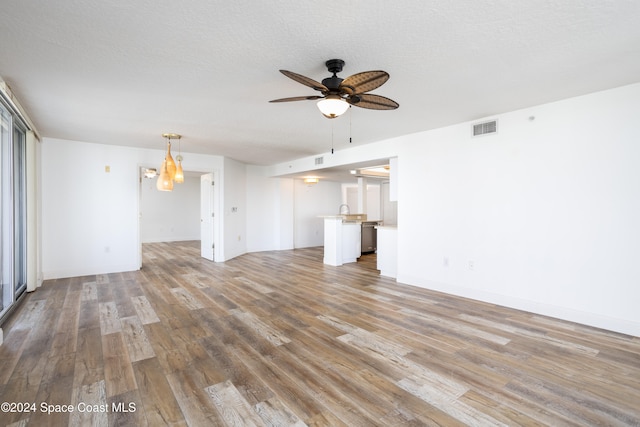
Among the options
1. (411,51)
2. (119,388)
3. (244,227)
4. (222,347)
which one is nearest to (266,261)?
(244,227)

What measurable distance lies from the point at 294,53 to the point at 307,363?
7.90 ft

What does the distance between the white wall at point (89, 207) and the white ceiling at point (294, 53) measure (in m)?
1.75

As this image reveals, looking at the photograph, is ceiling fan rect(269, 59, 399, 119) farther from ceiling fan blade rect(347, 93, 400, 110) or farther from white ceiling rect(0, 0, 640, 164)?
white ceiling rect(0, 0, 640, 164)

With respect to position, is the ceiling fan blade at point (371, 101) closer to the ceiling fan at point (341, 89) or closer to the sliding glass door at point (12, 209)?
the ceiling fan at point (341, 89)

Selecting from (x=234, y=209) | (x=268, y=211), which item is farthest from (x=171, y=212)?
(x=234, y=209)

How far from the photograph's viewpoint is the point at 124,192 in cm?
585

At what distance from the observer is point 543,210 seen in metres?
3.48

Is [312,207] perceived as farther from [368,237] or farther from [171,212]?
[171,212]

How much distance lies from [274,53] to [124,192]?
4.99 m

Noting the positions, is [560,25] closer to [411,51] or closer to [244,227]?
[411,51]

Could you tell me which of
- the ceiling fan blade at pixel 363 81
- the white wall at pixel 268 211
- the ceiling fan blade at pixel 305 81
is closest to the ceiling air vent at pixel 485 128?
the ceiling fan blade at pixel 363 81

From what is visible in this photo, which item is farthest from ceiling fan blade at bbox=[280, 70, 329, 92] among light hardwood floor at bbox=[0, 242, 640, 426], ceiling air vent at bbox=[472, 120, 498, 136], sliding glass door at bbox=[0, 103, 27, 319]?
sliding glass door at bbox=[0, 103, 27, 319]

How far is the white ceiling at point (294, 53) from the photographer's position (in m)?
1.83

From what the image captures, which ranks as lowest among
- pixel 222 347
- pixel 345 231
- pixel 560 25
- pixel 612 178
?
pixel 222 347
